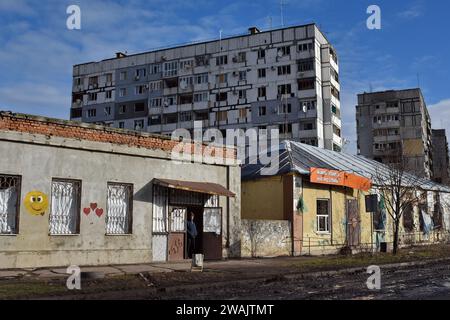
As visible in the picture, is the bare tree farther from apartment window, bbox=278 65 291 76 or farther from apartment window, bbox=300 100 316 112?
apartment window, bbox=278 65 291 76

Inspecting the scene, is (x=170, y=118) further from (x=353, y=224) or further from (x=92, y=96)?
(x=353, y=224)

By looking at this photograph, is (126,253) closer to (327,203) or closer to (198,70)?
(327,203)

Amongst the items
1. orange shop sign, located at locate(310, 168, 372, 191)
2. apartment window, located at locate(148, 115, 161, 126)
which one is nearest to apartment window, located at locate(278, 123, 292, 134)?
apartment window, located at locate(148, 115, 161, 126)

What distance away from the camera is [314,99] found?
5869 centimetres

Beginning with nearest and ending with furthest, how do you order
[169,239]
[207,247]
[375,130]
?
1. [169,239]
2. [207,247]
3. [375,130]

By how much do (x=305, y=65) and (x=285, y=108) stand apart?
5.55 m

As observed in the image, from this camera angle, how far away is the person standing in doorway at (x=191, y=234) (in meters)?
18.8

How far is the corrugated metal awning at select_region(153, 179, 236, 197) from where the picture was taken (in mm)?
17725

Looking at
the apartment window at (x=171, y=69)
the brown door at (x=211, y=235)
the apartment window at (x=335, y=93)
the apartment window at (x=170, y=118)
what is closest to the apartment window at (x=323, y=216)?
the brown door at (x=211, y=235)

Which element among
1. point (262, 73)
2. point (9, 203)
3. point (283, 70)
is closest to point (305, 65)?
point (283, 70)

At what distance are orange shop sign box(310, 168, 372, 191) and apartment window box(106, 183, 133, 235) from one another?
30.5 ft
